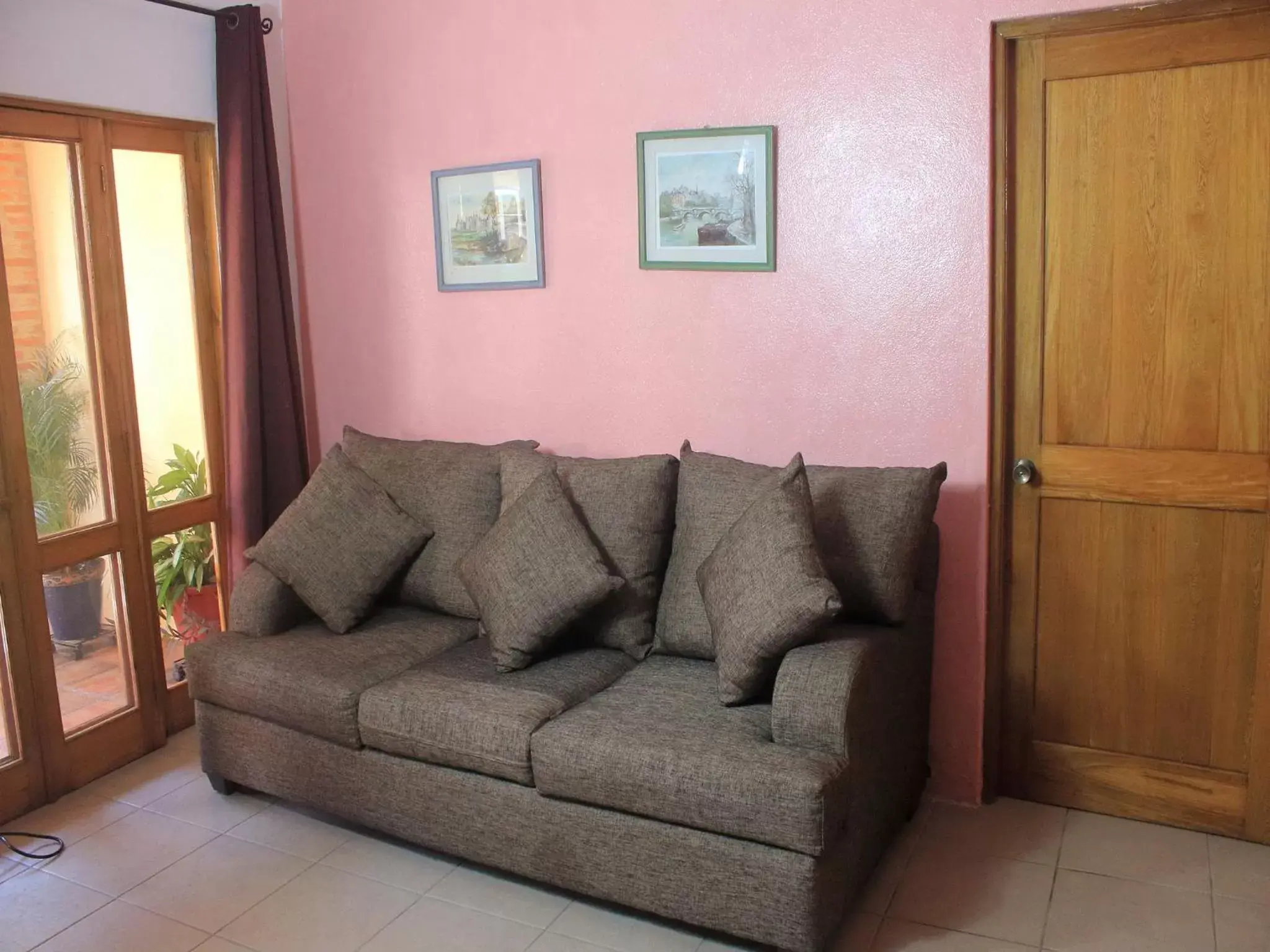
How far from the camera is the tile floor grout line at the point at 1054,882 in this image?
103 inches

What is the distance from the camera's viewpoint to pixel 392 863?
120 inches

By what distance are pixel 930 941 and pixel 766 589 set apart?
0.87 metres

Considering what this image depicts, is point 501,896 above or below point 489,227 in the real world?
below

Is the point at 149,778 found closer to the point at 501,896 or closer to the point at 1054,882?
the point at 501,896

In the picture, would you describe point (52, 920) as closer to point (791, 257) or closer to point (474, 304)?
point (474, 304)

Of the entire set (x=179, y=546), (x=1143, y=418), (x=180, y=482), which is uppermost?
(x=1143, y=418)

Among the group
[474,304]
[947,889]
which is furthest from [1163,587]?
[474,304]

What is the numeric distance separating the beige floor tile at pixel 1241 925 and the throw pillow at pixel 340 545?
233 cm

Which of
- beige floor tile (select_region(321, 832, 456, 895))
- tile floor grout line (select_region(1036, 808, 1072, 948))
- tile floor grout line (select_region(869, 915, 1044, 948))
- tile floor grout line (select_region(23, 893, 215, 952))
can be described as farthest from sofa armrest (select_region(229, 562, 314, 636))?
tile floor grout line (select_region(1036, 808, 1072, 948))

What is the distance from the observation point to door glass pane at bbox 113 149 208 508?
3.68 meters

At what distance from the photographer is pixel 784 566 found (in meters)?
2.72

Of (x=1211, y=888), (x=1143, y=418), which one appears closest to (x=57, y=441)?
(x=1143, y=418)

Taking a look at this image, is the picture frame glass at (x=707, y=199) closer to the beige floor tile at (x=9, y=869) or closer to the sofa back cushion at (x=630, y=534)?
the sofa back cushion at (x=630, y=534)

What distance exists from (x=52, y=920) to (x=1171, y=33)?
3476 mm
